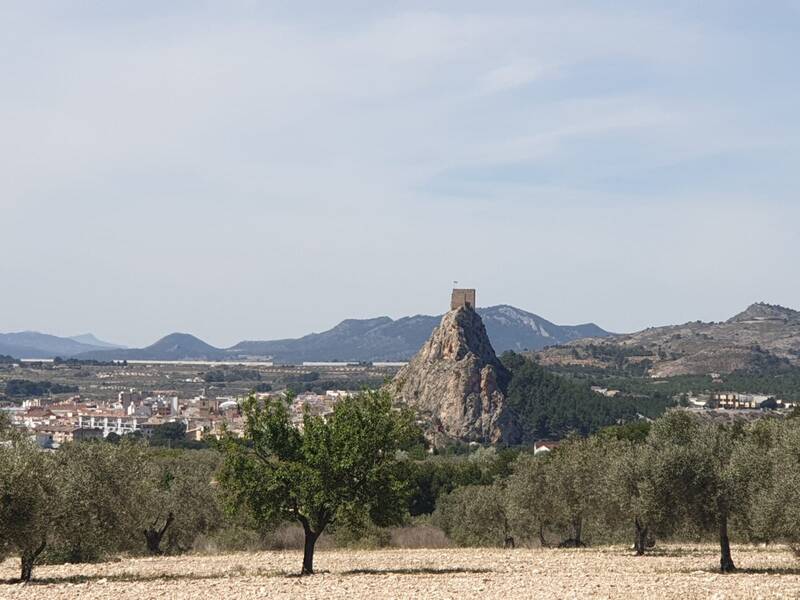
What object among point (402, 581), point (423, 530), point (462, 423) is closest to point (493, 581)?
point (402, 581)

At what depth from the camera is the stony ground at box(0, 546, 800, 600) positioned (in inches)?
1177

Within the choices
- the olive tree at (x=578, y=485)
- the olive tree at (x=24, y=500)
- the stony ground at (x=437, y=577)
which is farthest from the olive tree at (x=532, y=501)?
the olive tree at (x=24, y=500)

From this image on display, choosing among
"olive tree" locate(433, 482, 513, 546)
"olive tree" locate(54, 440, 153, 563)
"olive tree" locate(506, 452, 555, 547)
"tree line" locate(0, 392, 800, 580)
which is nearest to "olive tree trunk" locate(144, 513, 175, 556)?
"tree line" locate(0, 392, 800, 580)

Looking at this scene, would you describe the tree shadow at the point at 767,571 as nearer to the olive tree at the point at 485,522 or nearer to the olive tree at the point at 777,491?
the olive tree at the point at 777,491

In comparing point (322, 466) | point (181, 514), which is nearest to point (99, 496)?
point (322, 466)

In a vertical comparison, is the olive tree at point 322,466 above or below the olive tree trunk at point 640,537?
above

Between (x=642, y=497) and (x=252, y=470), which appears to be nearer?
(x=252, y=470)

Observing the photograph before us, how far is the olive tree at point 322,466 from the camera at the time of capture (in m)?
34.7

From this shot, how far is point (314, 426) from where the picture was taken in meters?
35.6

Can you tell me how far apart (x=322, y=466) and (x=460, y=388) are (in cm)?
14915

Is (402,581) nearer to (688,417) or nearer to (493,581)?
(493,581)

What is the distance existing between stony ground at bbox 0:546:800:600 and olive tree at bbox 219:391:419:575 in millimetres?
2149

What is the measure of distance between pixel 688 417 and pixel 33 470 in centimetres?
2576

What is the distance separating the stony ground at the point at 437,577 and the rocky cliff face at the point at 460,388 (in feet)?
414
